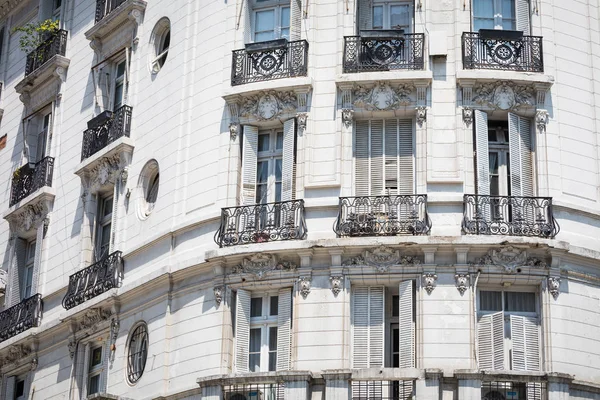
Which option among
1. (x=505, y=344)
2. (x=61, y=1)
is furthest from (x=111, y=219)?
(x=505, y=344)

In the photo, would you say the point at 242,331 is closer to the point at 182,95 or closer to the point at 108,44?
the point at 182,95

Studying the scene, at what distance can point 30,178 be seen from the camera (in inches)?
1580

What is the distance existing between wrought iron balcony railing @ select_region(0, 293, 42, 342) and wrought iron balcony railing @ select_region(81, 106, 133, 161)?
4135 mm

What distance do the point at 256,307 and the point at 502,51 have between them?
802 cm

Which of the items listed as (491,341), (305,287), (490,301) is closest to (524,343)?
(491,341)

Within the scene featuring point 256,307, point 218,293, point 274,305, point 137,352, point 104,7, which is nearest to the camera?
point 218,293

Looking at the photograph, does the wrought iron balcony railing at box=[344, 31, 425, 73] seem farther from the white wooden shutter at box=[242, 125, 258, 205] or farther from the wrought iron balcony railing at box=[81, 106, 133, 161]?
the wrought iron balcony railing at box=[81, 106, 133, 161]

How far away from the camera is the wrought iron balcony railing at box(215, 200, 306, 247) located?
102 ft

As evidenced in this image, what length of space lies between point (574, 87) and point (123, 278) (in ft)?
38.1

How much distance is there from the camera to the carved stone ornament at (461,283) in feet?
98.1

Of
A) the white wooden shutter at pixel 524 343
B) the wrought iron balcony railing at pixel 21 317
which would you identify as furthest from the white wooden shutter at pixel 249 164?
the wrought iron balcony railing at pixel 21 317

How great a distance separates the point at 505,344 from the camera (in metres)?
30.1

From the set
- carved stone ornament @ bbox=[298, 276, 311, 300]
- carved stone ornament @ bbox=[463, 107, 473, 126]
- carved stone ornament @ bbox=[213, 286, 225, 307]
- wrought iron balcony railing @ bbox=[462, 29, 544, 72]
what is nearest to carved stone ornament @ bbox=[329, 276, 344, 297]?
carved stone ornament @ bbox=[298, 276, 311, 300]

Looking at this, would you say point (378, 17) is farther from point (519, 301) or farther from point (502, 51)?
point (519, 301)
